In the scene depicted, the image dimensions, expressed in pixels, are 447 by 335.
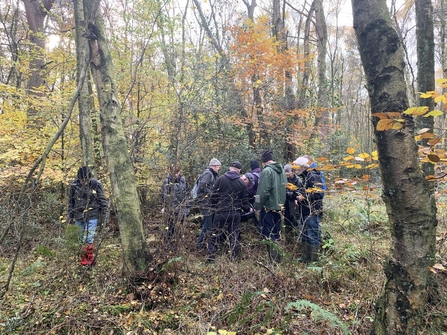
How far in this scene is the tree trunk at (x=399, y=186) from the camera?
6.29 feet

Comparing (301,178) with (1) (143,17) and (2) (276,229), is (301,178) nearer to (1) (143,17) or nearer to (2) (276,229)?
(2) (276,229)

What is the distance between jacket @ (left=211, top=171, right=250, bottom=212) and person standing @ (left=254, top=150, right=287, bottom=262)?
0.43 m

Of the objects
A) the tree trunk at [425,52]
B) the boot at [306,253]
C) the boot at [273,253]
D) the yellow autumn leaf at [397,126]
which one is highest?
the tree trunk at [425,52]

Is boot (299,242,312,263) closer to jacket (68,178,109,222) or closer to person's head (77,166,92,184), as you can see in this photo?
jacket (68,178,109,222)

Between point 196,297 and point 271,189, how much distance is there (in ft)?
8.27

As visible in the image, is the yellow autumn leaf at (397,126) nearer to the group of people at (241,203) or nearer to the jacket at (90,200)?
the group of people at (241,203)

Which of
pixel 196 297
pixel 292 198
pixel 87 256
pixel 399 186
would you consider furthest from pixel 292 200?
pixel 87 256

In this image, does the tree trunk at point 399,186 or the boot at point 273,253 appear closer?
the tree trunk at point 399,186

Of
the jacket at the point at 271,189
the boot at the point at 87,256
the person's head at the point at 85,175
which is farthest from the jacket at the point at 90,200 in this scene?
the jacket at the point at 271,189

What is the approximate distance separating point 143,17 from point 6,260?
26.6 ft

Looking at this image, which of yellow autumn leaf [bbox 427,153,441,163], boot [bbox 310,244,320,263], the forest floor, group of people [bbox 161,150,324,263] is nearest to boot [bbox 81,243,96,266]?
the forest floor

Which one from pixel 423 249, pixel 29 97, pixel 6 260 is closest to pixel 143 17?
pixel 29 97

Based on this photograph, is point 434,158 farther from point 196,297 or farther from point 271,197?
point 271,197

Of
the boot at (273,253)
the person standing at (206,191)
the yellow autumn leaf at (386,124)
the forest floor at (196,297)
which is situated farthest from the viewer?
the person standing at (206,191)
